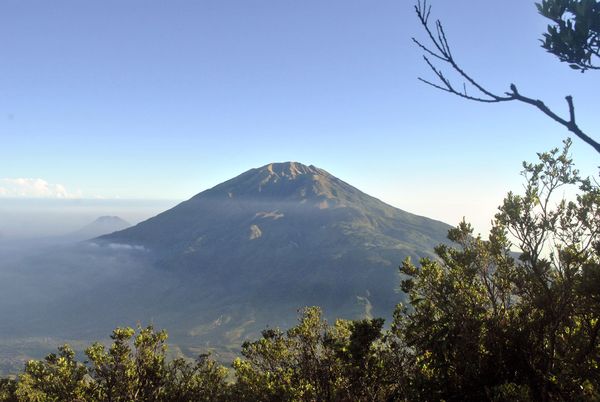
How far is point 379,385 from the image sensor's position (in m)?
23.8

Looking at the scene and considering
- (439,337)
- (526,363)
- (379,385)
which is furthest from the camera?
(379,385)

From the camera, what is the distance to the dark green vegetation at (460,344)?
630 inches

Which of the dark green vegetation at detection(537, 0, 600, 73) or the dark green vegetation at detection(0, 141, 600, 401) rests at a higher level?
the dark green vegetation at detection(537, 0, 600, 73)

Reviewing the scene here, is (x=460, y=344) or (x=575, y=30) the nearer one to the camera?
(x=575, y=30)

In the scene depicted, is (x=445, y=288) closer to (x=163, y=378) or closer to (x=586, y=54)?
(x=586, y=54)

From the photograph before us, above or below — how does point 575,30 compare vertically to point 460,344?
above

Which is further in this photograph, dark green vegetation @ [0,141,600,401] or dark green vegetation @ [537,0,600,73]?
dark green vegetation @ [0,141,600,401]

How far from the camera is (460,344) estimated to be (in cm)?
1752

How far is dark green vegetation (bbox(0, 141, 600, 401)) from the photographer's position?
16.0 meters

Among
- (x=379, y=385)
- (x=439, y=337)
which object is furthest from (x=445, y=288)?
(x=379, y=385)

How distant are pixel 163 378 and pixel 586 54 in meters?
30.8

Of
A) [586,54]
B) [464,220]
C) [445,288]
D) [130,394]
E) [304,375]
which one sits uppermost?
[586,54]

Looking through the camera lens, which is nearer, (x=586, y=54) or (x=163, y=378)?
(x=586, y=54)

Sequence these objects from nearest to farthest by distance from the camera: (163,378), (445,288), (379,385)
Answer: (445,288) → (379,385) → (163,378)
